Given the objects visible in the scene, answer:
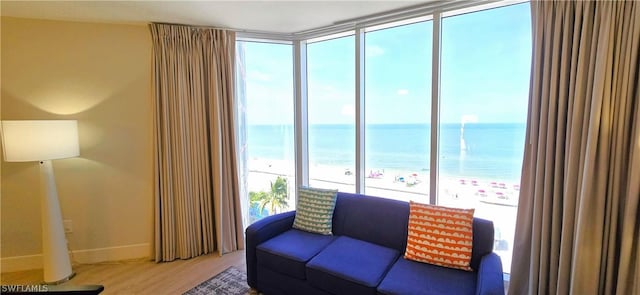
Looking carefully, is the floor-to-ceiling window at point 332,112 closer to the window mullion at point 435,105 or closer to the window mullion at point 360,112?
the window mullion at point 360,112

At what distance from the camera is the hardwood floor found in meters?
2.54

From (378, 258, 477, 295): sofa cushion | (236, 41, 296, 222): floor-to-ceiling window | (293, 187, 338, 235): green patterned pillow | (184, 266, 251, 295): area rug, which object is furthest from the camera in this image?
(236, 41, 296, 222): floor-to-ceiling window

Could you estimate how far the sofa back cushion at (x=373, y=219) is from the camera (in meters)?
2.38

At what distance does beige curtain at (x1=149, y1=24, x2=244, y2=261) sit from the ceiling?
0.25m

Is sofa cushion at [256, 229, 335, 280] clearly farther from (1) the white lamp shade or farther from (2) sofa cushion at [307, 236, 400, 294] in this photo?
(1) the white lamp shade

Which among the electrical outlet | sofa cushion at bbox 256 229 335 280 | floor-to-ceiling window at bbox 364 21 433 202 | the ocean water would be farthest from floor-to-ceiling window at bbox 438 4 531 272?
the electrical outlet

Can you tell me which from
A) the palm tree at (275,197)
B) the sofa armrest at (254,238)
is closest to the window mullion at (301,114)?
the palm tree at (275,197)

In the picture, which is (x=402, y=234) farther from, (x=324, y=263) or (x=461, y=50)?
(x=461, y=50)

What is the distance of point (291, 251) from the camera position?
227 centimetres

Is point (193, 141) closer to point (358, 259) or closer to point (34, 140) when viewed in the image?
point (34, 140)

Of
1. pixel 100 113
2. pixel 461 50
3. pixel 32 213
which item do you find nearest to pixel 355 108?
pixel 461 50

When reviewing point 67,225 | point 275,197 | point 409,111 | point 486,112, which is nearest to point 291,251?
point 275,197

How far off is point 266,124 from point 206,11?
4.63 ft

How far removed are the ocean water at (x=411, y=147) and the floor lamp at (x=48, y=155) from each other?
65.4 inches
